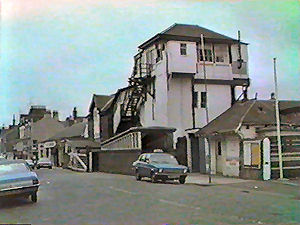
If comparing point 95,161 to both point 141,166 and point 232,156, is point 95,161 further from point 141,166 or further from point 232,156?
point 232,156

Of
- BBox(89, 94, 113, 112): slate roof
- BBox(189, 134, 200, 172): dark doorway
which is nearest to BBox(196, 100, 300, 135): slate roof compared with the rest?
BBox(189, 134, 200, 172): dark doorway

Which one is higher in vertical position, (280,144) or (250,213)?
(280,144)

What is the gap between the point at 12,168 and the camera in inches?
724

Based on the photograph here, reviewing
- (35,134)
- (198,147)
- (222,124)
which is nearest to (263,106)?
(222,124)

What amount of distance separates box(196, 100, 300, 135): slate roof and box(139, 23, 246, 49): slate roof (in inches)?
318

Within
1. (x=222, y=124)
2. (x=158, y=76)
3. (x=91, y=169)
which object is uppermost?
(x=158, y=76)

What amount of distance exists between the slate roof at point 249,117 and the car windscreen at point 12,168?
14.5 meters

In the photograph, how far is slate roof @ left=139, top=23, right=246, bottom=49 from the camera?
40219 mm

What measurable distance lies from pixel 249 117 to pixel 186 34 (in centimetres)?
1271

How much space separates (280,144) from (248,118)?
15.3ft

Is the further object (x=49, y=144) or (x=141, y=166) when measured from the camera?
(x=49, y=144)

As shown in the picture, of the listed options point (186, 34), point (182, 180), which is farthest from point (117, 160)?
point (182, 180)

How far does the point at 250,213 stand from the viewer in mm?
13398

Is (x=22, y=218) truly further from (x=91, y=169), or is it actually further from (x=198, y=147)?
(x=91, y=169)
